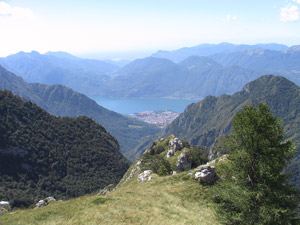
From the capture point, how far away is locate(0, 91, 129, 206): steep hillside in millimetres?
111750

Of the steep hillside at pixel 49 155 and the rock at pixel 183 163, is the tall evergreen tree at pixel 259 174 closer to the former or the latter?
the rock at pixel 183 163

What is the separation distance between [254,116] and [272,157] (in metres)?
3.83

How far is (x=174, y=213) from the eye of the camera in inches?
963

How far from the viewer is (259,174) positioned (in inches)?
811

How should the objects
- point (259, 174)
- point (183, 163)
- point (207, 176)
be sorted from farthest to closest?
point (183, 163), point (207, 176), point (259, 174)

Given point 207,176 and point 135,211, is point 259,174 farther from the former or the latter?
point 207,176

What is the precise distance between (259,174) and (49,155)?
13235 cm

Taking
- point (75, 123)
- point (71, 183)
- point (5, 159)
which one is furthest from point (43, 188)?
point (75, 123)

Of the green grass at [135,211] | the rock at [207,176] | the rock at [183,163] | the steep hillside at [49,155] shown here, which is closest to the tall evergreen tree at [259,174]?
the green grass at [135,211]

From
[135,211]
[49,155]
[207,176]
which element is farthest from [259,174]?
[49,155]

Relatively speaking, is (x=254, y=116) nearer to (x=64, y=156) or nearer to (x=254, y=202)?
(x=254, y=202)

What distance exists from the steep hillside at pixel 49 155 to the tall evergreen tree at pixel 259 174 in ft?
295

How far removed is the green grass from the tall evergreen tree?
421 centimetres

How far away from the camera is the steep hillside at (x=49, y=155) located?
112 metres
